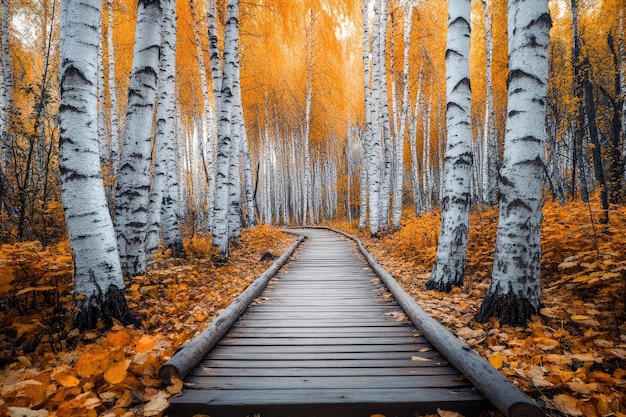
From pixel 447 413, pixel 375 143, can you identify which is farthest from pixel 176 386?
pixel 375 143

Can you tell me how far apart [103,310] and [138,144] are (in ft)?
8.55

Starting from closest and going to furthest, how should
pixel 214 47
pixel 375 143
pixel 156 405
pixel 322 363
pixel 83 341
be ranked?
pixel 156 405
pixel 322 363
pixel 83 341
pixel 214 47
pixel 375 143

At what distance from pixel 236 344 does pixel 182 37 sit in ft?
50.7

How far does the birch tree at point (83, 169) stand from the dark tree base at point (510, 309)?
4.05 metres

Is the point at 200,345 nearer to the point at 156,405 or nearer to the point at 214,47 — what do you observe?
the point at 156,405

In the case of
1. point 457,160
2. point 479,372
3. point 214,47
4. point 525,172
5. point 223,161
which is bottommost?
point 479,372

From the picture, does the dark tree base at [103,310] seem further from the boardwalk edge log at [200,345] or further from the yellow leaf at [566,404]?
the yellow leaf at [566,404]

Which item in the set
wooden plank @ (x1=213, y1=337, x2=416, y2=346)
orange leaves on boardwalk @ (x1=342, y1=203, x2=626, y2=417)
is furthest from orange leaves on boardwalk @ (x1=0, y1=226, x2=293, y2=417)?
orange leaves on boardwalk @ (x1=342, y1=203, x2=626, y2=417)

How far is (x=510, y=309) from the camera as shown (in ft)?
10.6

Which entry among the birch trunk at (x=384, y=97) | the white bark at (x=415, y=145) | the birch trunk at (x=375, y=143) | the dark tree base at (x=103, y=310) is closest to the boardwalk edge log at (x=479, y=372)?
the dark tree base at (x=103, y=310)

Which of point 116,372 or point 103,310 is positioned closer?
point 116,372

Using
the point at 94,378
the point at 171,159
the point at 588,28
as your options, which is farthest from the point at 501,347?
the point at 588,28

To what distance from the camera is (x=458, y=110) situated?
4.80 metres

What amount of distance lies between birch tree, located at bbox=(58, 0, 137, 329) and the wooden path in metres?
1.41
